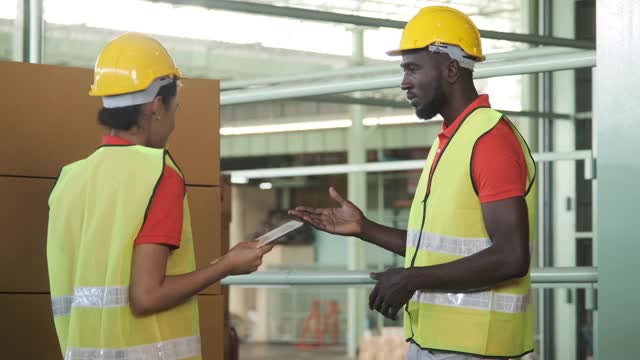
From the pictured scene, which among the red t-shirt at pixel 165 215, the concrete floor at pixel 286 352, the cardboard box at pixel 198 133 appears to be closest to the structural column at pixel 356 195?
the concrete floor at pixel 286 352

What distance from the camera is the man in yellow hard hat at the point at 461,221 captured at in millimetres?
2570

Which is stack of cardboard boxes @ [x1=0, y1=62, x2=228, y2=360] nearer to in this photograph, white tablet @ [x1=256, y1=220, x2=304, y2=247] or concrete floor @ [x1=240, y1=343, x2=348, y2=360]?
white tablet @ [x1=256, y1=220, x2=304, y2=247]

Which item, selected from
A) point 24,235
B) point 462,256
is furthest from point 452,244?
point 24,235

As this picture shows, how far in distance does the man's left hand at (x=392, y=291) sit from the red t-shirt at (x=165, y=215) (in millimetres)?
505

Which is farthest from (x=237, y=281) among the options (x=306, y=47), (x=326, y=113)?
(x=326, y=113)

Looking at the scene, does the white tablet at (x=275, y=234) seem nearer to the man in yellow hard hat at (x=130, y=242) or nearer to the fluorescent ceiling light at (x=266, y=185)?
the man in yellow hard hat at (x=130, y=242)

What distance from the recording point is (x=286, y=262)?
73.4ft

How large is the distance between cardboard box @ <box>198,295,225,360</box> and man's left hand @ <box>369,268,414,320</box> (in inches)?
42.7

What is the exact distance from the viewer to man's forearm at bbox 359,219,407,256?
317 centimetres

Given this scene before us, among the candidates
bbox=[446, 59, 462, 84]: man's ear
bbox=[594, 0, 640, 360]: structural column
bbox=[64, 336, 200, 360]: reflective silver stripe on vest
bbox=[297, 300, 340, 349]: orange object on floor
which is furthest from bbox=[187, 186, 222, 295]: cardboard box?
bbox=[297, 300, 340, 349]: orange object on floor

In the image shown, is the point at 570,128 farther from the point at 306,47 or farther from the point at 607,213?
the point at 306,47

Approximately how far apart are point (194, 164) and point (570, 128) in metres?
6.92

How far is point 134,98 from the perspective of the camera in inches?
104

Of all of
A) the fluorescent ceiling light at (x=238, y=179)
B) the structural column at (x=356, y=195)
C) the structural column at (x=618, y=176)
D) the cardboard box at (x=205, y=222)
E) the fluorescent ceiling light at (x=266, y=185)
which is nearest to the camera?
the structural column at (x=618, y=176)
